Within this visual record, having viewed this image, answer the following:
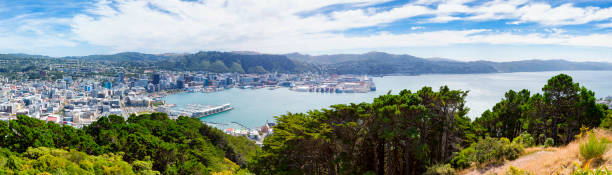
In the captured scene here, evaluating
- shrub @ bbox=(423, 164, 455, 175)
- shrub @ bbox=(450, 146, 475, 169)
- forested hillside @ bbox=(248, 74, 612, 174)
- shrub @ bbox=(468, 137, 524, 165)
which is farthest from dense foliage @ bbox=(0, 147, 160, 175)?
shrub @ bbox=(468, 137, 524, 165)

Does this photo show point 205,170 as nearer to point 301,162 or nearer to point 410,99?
point 301,162

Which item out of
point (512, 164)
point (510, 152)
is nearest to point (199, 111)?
point (510, 152)

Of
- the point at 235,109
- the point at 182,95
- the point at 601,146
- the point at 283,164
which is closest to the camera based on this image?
the point at 601,146

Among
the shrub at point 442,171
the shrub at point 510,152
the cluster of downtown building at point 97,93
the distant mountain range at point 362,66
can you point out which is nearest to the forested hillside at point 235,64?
Answer: the distant mountain range at point 362,66

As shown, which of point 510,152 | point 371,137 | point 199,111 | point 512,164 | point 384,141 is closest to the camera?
point 512,164

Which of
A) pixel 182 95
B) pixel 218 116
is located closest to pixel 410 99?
pixel 218 116

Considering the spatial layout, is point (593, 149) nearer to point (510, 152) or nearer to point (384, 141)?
point (510, 152)
